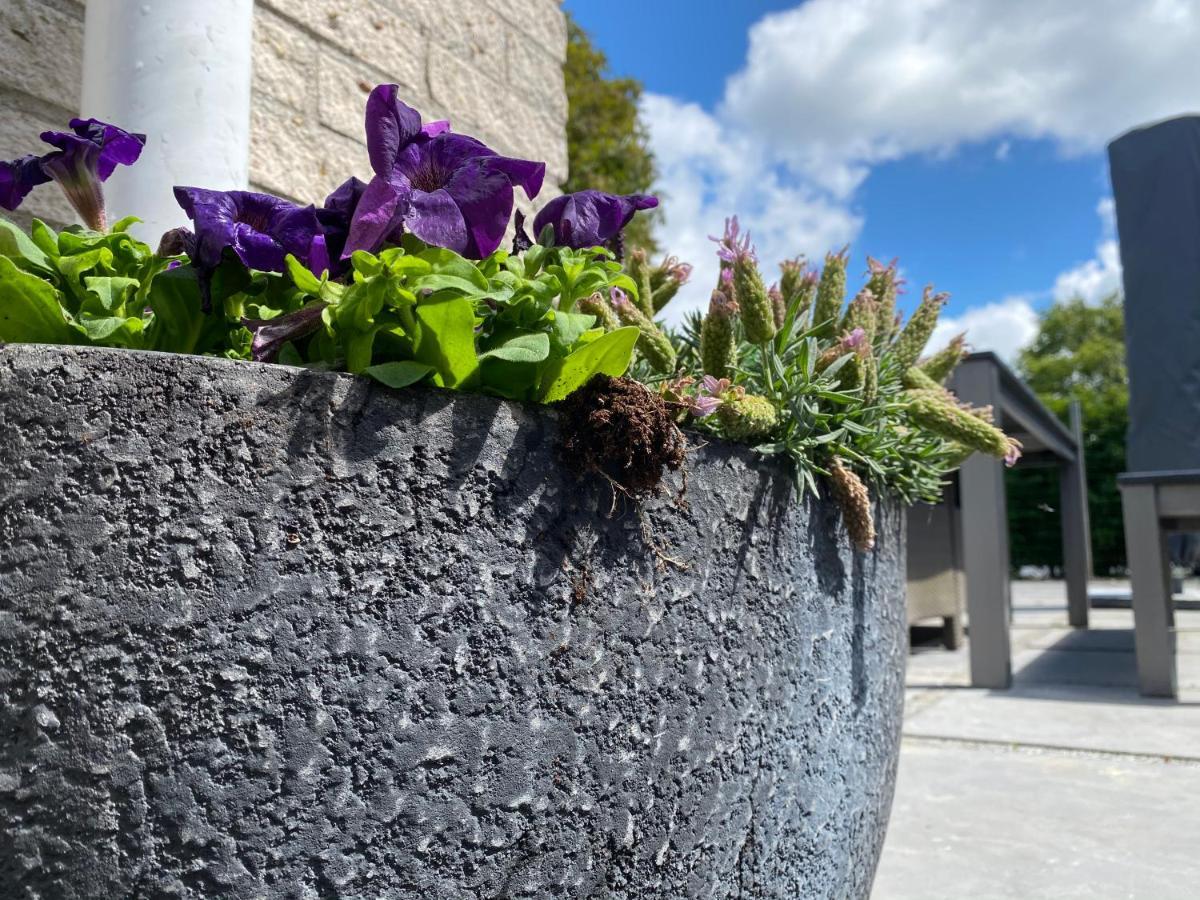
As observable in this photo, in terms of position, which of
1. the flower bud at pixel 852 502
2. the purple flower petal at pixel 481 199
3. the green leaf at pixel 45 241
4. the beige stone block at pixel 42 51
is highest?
the beige stone block at pixel 42 51

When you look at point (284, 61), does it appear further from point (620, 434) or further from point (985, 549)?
point (985, 549)

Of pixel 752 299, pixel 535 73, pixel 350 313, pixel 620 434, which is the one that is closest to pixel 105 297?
pixel 350 313

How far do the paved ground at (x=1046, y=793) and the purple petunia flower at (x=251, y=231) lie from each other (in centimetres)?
160

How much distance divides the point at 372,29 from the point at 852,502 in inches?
77.9

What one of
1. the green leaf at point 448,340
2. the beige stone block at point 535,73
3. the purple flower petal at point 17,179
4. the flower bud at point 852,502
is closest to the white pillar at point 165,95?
the purple flower petal at point 17,179

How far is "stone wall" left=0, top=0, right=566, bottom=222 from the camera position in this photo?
69.2 inches

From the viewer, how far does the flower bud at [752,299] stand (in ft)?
3.80

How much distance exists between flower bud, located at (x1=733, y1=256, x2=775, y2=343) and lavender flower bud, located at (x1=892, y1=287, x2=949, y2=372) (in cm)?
36

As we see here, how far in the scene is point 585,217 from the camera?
3.30 feet

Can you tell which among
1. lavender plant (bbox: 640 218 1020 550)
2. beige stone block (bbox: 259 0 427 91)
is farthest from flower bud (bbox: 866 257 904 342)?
beige stone block (bbox: 259 0 427 91)

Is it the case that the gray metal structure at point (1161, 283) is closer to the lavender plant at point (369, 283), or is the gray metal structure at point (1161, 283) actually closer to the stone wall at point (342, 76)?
the stone wall at point (342, 76)

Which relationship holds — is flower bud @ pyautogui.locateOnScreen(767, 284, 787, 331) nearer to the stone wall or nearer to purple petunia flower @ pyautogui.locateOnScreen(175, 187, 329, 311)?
purple petunia flower @ pyautogui.locateOnScreen(175, 187, 329, 311)

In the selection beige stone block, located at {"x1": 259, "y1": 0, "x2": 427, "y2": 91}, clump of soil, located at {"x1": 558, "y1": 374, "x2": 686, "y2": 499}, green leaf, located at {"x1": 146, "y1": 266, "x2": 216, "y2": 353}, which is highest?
beige stone block, located at {"x1": 259, "y1": 0, "x2": 427, "y2": 91}

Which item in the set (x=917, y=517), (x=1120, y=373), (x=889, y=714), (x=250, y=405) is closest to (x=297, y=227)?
(x=250, y=405)
